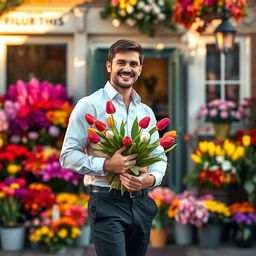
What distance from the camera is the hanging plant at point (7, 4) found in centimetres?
800

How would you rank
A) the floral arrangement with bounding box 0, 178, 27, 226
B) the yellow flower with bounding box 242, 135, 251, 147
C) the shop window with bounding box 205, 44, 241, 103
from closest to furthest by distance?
the floral arrangement with bounding box 0, 178, 27, 226
the yellow flower with bounding box 242, 135, 251, 147
the shop window with bounding box 205, 44, 241, 103

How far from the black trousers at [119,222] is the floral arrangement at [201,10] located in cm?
404

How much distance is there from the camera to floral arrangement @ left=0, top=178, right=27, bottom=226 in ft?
23.0

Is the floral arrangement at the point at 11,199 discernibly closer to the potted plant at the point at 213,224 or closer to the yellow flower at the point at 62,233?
the yellow flower at the point at 62,233

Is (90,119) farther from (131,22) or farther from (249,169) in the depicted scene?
(131,22)

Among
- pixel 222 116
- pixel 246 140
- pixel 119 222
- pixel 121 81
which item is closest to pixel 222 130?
pixel 222 116

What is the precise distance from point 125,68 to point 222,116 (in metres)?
4.44

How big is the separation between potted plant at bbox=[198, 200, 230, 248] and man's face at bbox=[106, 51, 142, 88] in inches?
149

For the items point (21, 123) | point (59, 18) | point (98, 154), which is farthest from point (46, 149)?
point (98, 154)

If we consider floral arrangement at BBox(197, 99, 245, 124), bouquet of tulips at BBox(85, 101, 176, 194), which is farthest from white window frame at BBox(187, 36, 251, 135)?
bouquet of tulips at BBox(85, 101, 176, 194)

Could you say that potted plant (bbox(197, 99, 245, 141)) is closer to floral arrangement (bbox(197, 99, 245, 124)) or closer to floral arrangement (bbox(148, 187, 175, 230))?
floral arrangement (bbox(197, 99, 245, 124))

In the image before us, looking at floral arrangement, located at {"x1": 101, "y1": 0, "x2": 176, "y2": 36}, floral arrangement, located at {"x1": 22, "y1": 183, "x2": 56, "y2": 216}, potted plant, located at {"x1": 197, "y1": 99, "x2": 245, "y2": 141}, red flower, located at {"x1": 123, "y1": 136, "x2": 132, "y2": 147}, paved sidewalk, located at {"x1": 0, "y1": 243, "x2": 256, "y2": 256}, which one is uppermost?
floral arrangement, located at {"x1": 101, "y1": 0, "x2": 176, "y2": 36}

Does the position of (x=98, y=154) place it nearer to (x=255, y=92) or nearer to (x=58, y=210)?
(x=58, y=210)

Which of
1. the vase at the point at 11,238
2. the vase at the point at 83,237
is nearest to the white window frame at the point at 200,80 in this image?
the vase at the point at 83,237
